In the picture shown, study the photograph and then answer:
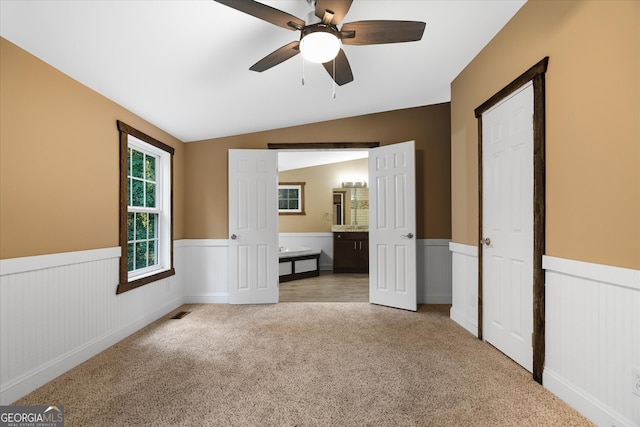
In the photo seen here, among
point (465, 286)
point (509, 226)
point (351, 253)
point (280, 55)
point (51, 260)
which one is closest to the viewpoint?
point (280, 55)

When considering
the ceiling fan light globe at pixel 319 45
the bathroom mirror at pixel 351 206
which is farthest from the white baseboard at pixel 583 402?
the bathroom mirror at pixel 351 206

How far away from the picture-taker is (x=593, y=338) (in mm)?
1802

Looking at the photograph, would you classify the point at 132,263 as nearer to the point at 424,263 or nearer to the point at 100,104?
the point at 100,104

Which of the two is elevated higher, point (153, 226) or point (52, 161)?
point (52, 161)

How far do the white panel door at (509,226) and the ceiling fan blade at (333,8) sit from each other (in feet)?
4.74

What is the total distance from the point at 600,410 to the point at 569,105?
165cm

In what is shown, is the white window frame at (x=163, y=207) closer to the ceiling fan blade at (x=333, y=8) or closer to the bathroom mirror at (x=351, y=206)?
the ceiling fan blade at (x=333, y=8)

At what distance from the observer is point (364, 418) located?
5.98 ft

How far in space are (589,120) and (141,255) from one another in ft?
13.1

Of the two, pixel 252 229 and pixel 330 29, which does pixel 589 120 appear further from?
pixel 252 229

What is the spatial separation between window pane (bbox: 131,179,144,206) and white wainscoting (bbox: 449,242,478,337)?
3441 millimetres

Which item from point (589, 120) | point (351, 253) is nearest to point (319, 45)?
point (589, 120)
